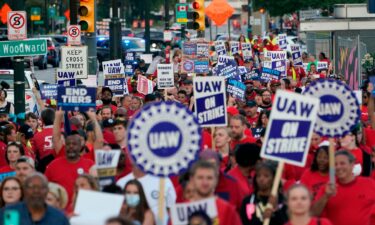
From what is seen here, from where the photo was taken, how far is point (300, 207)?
10055mm

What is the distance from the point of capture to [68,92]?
16078mm

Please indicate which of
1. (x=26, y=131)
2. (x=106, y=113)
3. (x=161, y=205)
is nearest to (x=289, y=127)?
(x=161, y=205)

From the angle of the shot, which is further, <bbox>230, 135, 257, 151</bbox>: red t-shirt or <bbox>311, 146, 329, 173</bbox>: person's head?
<bbox>230, 135, 257, 151</bbox>: red t-shirt

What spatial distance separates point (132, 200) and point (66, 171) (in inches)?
115

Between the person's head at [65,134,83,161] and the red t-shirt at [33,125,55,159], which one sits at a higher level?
the person's head at [65,134,83,161]

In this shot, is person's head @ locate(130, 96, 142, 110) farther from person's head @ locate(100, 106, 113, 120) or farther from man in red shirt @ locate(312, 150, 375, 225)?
man in red shirt @ locate(312, 150, 375, 225)

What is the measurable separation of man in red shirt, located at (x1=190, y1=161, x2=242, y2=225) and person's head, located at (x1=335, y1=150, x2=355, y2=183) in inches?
60.8

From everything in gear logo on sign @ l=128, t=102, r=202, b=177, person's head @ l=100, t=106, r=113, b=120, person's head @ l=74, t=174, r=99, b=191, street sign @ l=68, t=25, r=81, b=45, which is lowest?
person's head @ l=100, t=106, r=113, b=120

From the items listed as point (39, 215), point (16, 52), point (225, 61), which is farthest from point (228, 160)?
Result: point (225, 61)

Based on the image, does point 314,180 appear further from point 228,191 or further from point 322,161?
point 228,191

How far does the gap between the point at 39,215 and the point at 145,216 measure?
0.81 metres

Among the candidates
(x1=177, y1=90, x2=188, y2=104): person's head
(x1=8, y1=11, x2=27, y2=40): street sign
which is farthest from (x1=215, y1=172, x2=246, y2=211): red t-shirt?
(x1=177, y1=90, x2=188, y2=104): person's head

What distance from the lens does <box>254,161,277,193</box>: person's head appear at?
37.9 feet

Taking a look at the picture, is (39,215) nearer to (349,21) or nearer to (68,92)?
(68,92)
